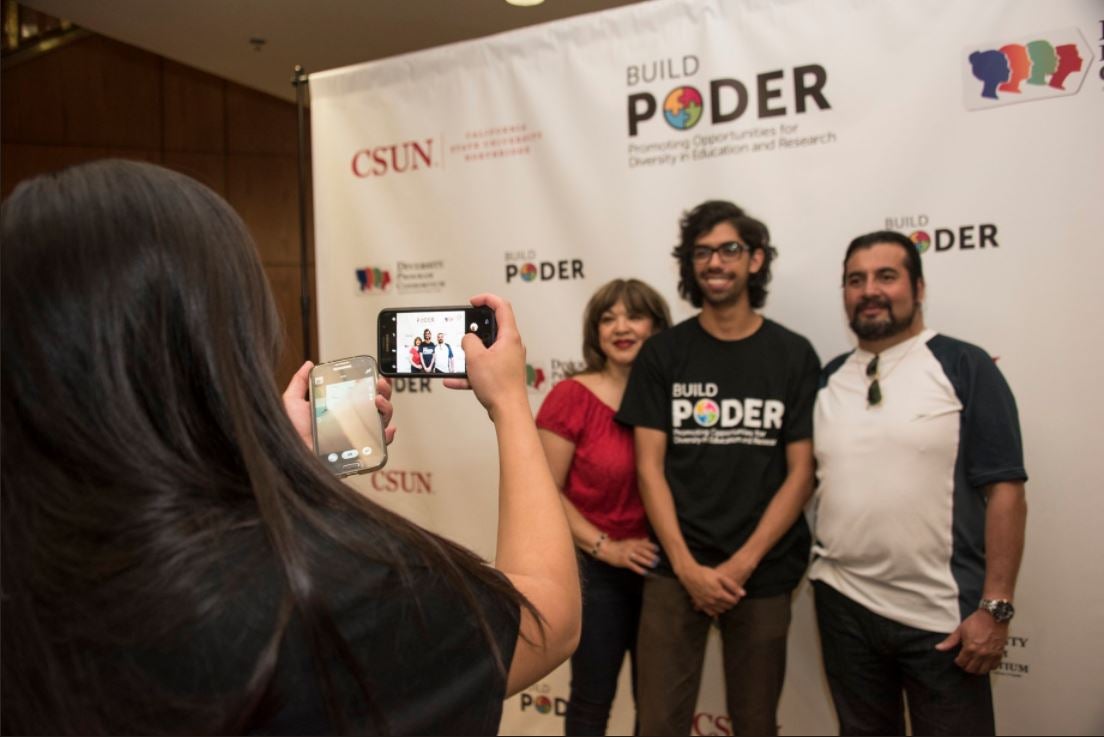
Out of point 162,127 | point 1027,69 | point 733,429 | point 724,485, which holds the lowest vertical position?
point 724,485

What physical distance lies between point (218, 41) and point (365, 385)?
12.2 feet

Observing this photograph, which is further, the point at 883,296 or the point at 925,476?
the point at 883,296

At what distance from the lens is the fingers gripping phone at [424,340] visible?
1.23m

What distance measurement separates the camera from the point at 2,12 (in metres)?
4.57

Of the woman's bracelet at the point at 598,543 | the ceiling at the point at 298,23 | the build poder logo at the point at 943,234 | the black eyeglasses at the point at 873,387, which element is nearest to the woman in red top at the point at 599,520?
the woman's bracelet at the point at 598,543

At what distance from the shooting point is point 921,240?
2301 mm

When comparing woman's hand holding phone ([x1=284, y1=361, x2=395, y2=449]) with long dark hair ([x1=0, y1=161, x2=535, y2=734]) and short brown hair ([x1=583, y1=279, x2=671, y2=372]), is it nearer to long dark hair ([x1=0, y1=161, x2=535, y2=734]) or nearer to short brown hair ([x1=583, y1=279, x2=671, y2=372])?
long dark hair ([x1=0, y1=161, x2=535, y2=734])

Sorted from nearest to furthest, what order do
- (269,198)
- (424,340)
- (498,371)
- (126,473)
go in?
(126,473) → (498,371) → (424,340) → (269,198)

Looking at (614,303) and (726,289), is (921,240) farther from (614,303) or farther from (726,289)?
(614,303)

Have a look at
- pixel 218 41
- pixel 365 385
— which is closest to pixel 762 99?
pixel 365 385

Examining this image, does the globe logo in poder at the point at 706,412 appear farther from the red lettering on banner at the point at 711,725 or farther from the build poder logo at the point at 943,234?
the red lettering on banner at the point at 711,725

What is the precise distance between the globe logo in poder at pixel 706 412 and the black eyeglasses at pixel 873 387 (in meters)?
0.39

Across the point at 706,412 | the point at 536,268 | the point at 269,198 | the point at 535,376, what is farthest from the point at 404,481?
the point at 269,198

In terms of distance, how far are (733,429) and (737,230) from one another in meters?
0.58
